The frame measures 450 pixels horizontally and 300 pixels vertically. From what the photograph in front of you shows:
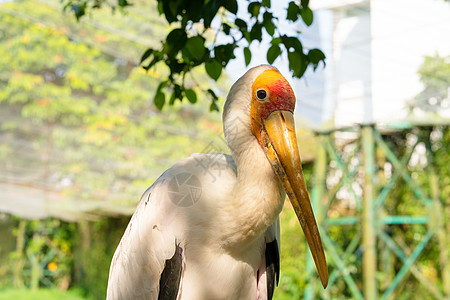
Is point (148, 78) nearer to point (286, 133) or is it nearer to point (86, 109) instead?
point (86, 109)

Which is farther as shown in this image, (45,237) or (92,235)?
(45,237)

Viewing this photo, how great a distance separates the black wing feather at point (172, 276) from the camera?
5.77 feet

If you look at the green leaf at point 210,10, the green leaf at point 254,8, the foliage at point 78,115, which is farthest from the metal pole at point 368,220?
the green leaf at point 210,10

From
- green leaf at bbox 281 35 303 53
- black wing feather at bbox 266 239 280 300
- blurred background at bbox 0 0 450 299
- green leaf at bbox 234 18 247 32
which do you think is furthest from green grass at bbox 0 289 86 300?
green leaf at bbox 281 35 303 53

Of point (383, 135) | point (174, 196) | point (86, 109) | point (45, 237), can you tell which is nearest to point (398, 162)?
point (383, 135)

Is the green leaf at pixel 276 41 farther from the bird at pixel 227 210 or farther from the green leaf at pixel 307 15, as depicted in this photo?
the bird at pixel 227 210

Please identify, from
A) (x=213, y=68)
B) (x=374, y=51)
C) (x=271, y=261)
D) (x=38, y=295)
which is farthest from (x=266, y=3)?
(x=38, y=295)

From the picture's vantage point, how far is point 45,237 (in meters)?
13.1

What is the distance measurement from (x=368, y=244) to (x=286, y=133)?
13.0 ft

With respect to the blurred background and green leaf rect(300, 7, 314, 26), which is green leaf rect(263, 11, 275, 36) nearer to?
green leaf rect(300, 7, 314, 26)

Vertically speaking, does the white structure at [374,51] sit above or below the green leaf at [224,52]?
above

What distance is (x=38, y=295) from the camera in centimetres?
1105

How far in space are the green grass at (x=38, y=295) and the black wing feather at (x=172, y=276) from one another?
9.27m

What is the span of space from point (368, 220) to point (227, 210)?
3.86 m
